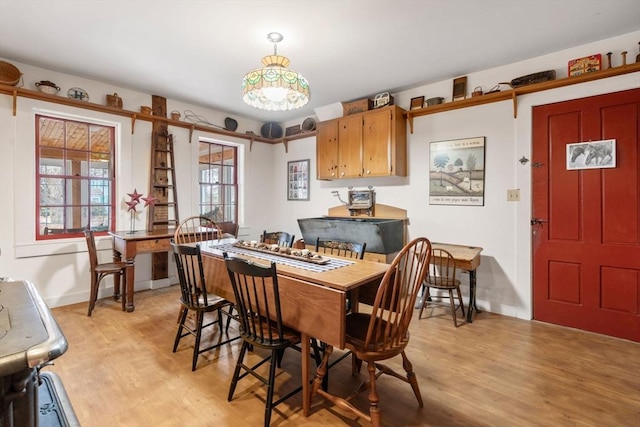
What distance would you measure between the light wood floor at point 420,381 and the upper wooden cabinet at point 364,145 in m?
1.98

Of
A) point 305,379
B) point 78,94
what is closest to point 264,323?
point 305,379

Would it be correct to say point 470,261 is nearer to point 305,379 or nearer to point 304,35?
point 305,379

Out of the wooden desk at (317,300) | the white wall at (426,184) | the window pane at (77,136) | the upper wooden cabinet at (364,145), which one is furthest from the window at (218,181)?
the wooden desk at (317,300)

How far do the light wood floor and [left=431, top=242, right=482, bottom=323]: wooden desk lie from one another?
0.31m

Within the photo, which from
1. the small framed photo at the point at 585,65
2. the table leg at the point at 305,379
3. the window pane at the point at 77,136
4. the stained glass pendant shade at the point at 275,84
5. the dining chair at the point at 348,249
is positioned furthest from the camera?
the window pane at the point at 77,136

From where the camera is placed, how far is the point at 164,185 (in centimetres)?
427

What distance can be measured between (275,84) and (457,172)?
2389mm

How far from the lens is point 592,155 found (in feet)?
9.34

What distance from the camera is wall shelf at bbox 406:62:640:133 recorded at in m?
2.68

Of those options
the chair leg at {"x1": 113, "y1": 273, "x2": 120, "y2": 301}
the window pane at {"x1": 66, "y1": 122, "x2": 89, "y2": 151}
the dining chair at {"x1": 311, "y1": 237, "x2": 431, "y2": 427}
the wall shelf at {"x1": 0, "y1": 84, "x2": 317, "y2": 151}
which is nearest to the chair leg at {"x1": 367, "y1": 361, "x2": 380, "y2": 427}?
the dining chair at {"x1": 311, "y1": 237, "x2": 431, "y2": 427}

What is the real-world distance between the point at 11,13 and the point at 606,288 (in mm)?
5490

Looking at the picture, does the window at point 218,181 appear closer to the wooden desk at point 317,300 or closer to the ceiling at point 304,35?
the ceiling at point 304,35

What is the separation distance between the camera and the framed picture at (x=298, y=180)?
5.20 meters

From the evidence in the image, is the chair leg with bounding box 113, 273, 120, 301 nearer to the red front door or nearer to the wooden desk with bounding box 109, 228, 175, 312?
the wooden desk with bounding box 109, 228, 175, 312
